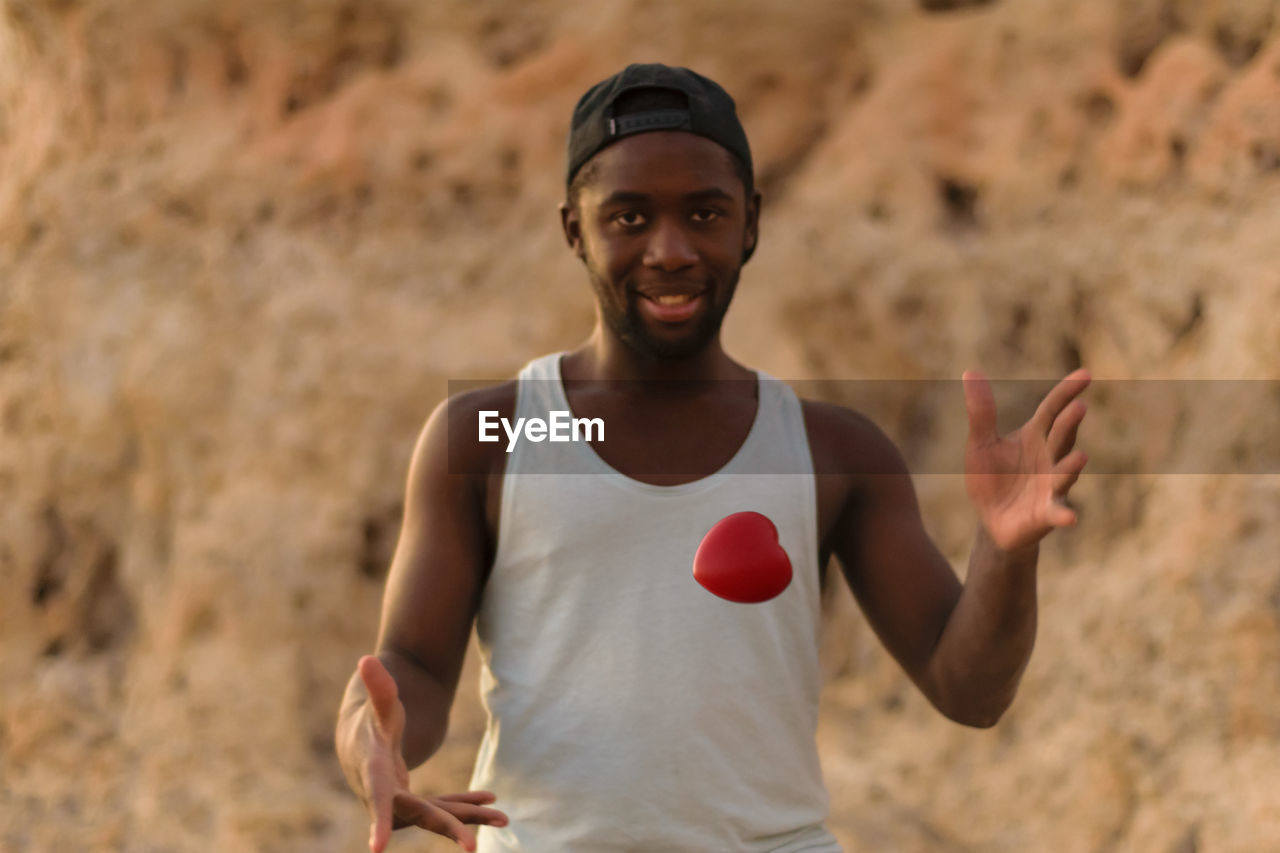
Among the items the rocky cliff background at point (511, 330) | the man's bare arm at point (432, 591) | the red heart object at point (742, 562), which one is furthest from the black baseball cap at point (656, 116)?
the rocky cliff background at point (511, 330)

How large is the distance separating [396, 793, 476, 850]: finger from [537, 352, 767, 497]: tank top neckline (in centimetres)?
49

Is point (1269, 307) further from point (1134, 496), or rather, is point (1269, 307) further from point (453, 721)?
point (453, 721)

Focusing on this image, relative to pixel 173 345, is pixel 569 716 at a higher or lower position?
lower

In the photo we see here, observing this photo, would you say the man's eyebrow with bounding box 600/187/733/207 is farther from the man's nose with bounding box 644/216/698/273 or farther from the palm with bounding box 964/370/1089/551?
the palm with bounding box 964/370/1089/551

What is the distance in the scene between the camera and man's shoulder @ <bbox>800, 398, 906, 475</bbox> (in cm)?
161

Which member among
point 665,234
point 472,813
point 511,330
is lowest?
point 472,813

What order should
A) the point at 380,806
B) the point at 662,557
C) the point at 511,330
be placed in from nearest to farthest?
the point at 380,806 → the point at 662,557 → the point at 511,330

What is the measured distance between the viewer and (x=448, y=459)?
5.05 ft

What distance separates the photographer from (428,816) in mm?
1158

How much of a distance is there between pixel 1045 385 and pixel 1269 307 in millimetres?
643

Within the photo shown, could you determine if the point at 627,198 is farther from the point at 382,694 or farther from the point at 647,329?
the point at 382,694

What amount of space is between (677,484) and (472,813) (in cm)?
51

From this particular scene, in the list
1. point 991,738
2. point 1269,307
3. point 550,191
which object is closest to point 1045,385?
point 1269,307

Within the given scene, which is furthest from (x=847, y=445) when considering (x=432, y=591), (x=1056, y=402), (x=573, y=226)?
(x=432, y=591)
